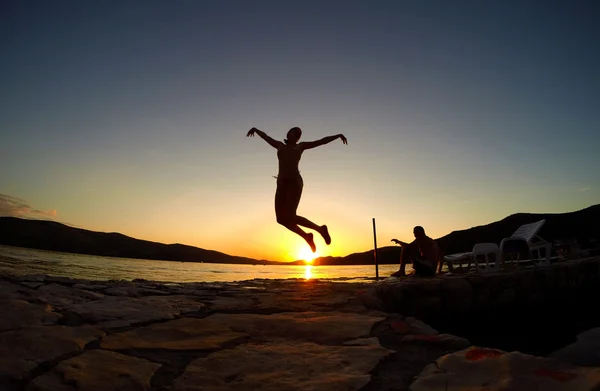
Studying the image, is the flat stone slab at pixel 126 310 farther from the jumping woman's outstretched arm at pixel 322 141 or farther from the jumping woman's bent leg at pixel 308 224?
→ the jumping woman's outstretched arm at pixel 322 141

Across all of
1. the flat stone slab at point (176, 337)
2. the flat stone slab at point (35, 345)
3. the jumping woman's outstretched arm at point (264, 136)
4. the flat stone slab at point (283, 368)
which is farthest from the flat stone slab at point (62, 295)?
the jumping woman's outstretched arm at point (264, 136)

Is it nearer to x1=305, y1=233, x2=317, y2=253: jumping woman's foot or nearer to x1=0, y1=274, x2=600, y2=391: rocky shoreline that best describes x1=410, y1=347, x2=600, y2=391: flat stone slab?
x1=0, y1=274, x2=600, y2=391: rocky shoreline

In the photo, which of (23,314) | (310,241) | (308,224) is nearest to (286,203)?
(308,224)

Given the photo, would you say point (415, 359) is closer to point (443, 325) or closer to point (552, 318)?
point (443, 325)

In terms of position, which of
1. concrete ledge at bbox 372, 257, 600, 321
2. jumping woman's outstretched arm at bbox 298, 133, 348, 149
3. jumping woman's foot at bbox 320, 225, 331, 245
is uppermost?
jumping woman's outstretched arm at bbox 298, 133, 348, 149

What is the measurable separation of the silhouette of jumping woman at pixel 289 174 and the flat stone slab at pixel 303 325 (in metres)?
2.49

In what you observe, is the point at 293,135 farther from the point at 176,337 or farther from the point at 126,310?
the point at 176,337

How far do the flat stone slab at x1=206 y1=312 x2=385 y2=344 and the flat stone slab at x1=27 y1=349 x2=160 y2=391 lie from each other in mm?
740

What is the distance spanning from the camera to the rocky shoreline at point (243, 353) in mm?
1323

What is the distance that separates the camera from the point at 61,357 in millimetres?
1565

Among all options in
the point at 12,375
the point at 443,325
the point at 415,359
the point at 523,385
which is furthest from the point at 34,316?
the point at 443,325

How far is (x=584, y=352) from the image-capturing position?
2049 mm

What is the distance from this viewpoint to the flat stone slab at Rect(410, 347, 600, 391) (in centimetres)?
117

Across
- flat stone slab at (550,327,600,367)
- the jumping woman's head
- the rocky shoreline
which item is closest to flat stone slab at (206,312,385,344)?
the rocky shoreline
